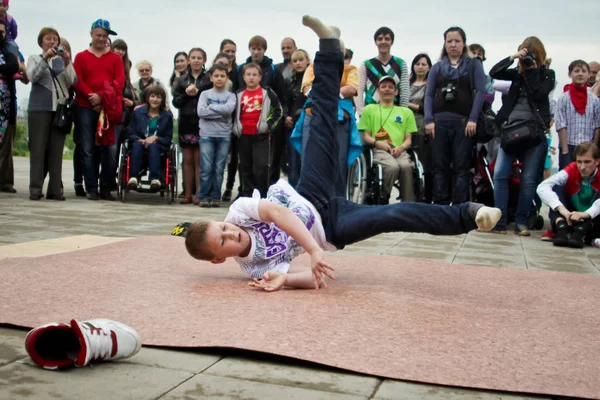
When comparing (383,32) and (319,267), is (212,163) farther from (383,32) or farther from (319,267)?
(319,267)

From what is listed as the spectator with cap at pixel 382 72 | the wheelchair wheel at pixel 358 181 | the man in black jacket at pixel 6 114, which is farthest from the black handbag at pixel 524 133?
the man in black jacket at pixel 6 114

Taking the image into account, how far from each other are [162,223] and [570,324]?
184 inches

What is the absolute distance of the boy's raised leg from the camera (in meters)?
4.09

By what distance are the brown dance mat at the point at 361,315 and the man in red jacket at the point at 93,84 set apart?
190 inches

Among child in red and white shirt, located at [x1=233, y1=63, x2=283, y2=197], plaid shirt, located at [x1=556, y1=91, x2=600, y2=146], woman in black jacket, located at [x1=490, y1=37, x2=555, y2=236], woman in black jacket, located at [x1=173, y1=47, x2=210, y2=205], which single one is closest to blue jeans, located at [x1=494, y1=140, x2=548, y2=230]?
woman in black jacket, located at [x1=490, y1=37, x2=555, y2=236]

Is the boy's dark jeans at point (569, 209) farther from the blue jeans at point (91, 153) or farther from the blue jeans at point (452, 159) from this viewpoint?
the blue jeans at point (91, 153)

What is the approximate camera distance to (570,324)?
3.17m

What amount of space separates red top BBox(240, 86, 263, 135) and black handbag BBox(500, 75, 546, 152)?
3.07 m

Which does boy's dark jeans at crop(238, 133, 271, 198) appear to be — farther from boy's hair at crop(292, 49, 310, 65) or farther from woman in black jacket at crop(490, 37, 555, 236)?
woman in black jacket at crop(490, 37, 555, 236)

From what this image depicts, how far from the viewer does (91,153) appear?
9.05 meters

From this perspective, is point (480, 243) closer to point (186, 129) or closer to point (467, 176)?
point (467, 176)

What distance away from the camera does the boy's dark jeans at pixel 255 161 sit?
9.25 metres

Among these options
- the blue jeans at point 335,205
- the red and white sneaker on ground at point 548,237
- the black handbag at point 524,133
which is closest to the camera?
the blue jeans at point 335,205

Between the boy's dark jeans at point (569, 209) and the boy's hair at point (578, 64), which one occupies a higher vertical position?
the boy's hair at point (578, 64)
